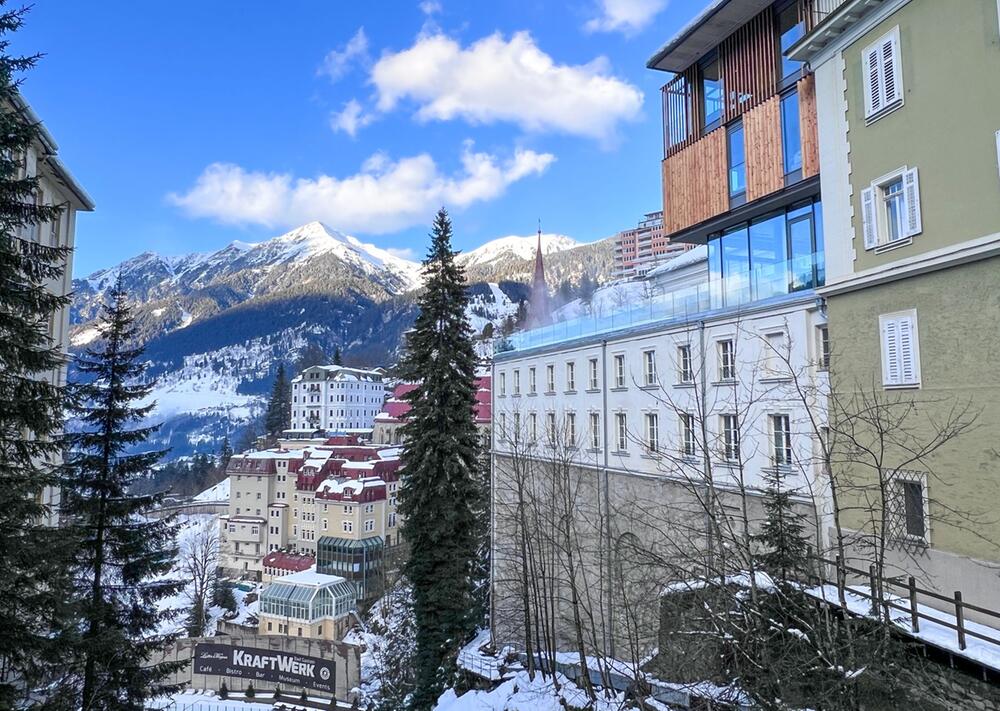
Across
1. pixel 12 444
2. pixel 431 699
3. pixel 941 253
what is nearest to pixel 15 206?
pixel 12 444

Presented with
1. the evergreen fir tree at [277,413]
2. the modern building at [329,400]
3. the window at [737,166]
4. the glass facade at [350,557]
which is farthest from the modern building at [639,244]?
the window at [737,166]

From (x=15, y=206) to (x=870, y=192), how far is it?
15302mm

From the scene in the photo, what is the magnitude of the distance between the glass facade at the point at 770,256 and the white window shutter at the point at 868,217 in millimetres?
1606

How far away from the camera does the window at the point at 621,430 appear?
70.3ft

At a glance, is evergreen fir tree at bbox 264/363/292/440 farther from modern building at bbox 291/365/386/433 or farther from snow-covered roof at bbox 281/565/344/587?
snow-covered roof at bbox 281/565/344/587

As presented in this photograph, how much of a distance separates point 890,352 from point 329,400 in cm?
13507

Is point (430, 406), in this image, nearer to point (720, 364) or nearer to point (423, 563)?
point (423, 563)

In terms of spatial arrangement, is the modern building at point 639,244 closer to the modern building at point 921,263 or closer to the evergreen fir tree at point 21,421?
the modern building at point 921,263

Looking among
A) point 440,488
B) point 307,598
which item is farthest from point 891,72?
point 307,598

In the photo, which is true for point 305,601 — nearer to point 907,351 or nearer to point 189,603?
point 189,603

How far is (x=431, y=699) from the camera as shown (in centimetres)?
2369

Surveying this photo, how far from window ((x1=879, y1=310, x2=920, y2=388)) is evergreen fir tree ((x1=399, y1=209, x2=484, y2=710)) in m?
16.8

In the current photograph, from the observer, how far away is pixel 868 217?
12.8m

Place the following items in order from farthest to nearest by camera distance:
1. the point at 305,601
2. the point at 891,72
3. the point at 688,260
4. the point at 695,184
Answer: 1. the point at 305,601
2. the point at 688,260
3. the point at 695,184
4. the point at 891,72
